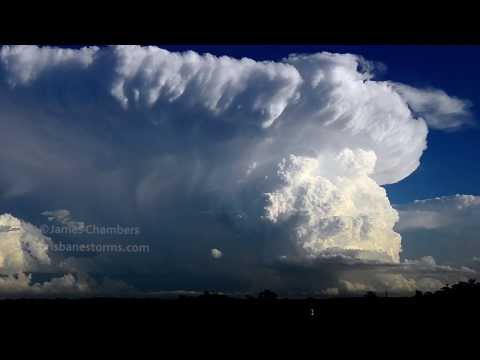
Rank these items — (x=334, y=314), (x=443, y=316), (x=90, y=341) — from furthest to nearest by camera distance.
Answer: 1. (x=443, y=316)
2. (x=334, y=314)
3. (x=90, y=341)

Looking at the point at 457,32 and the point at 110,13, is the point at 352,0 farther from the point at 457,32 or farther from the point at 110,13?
the point at 110,13

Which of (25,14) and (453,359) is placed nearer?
(25,14)

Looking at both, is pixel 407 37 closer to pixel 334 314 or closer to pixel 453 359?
pixel 453 359

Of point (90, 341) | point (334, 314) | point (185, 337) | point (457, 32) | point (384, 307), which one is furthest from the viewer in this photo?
point (384, 307)

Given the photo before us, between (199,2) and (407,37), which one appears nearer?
(199,2)

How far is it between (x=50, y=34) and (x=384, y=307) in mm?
7908

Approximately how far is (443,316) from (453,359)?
4.26 meters

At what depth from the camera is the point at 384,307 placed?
319 inches

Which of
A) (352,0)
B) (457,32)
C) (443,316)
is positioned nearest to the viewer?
(352,0)

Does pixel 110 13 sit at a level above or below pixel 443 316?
above

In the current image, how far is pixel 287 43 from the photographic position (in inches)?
91.6

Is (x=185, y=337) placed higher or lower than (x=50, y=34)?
lower

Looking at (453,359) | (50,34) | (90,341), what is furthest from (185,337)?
(50,34)

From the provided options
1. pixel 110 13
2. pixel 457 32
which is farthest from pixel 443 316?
pixel 110 13
